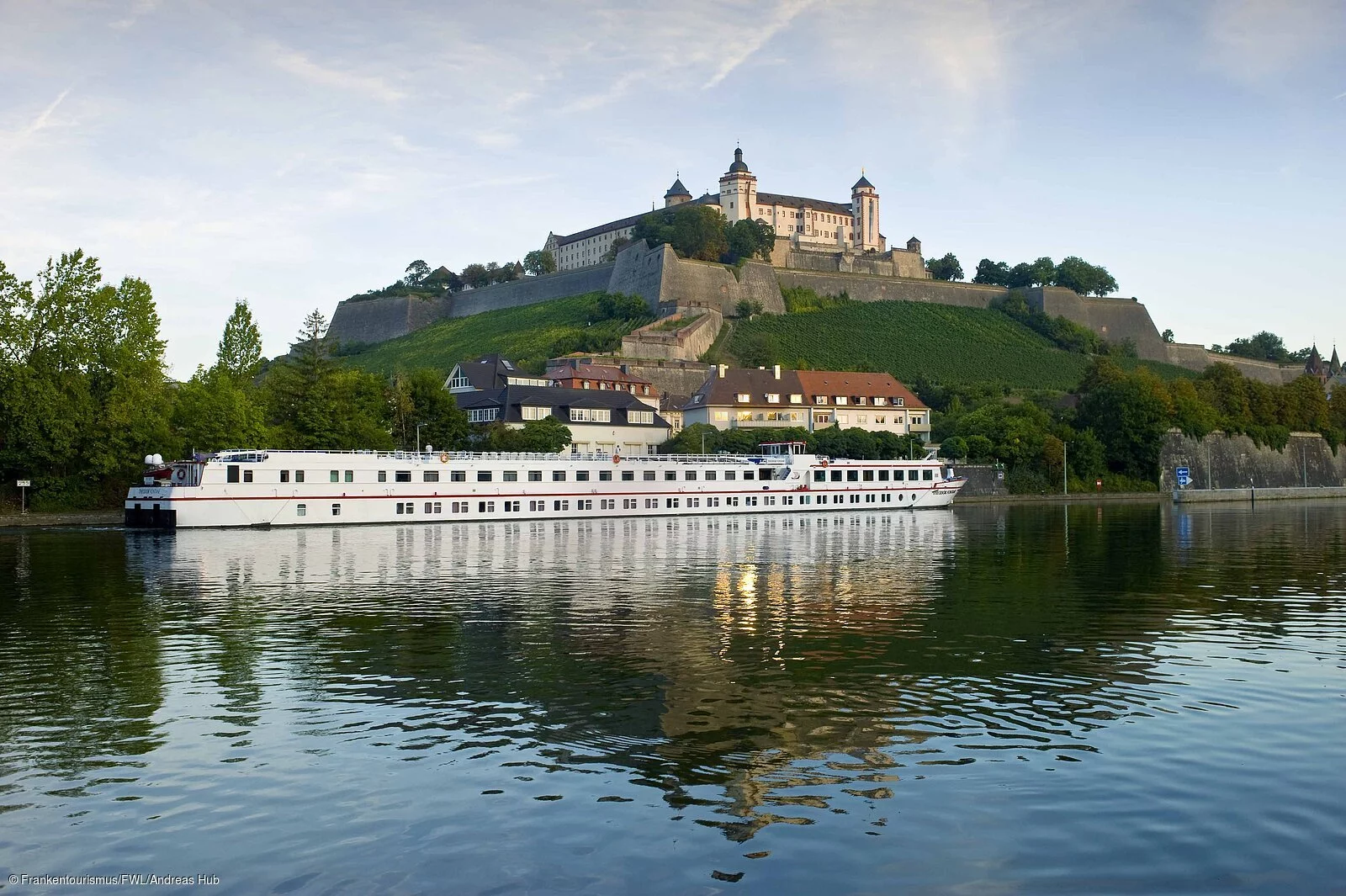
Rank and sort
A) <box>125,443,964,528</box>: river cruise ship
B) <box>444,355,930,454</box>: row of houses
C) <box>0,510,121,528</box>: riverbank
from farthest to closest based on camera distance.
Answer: <box>444,355,930,454</box>: row of houses
<box>0,510,121,528</box>: riverbank
<box>125,443,964,528</box>: river cruise ship

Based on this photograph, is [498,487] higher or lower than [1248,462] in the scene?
lower

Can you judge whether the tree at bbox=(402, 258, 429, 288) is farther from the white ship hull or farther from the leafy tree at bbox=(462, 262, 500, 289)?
the white ship hull

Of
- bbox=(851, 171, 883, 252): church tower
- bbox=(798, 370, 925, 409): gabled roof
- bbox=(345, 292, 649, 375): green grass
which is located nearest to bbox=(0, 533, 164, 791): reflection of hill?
bbox=(798, 370, 925, 409): gabled roof

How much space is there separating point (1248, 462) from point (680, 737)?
99.9 metres

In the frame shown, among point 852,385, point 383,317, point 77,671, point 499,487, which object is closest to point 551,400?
point 499,487

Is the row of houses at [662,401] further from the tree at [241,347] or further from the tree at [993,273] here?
the tree at [993,273]

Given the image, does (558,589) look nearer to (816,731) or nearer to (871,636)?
(871,636)

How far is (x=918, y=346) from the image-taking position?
411 ft

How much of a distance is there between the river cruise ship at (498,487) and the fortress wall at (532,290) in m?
73.7

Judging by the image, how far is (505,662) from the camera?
668 inches

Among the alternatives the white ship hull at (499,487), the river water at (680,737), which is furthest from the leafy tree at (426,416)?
the river water at (680,737)

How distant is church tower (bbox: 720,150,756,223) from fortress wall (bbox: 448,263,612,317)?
25.0m

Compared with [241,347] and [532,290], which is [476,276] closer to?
[532,290]

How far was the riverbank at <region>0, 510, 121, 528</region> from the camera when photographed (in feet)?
174
